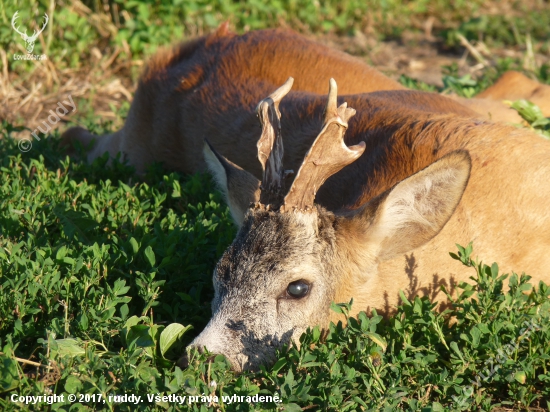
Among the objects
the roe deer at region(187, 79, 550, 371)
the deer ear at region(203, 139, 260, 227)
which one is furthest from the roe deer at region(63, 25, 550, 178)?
the roe deer at region(187, 79, 550, 371)

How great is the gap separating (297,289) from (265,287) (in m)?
0.15

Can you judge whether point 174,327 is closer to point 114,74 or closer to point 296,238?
point 296,238

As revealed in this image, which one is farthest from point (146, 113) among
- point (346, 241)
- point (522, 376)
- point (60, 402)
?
point (522, 376)

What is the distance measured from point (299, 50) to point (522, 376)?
371 cm

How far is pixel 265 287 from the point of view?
3.52m

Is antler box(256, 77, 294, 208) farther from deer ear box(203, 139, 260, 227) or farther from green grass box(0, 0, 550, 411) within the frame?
green grass box(0, 0, 550, 411)

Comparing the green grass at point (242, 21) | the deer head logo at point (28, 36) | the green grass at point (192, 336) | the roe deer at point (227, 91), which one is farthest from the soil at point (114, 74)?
the green grass at point (192, 336)

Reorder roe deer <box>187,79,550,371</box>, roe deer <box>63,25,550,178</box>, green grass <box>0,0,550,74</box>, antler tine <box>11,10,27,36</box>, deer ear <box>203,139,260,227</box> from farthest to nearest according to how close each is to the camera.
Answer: green grass <box>0,0,550,74</box>, antler tine <box>11,10,27,36</box>, roe deer <box>63,25,550,178</box>, deer ear <box>203,139,260,227</box>, roe deer <box>187,79,550,371</box>

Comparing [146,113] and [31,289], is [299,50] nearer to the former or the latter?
[146,113]

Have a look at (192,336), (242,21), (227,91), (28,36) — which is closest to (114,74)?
(28,36)

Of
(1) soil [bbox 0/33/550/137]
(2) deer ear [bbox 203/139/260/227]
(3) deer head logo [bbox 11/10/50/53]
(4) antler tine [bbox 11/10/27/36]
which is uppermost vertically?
(2) deer ear [bbox 203/139/260/227]

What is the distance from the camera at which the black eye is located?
3551 mm

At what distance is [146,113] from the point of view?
21.7ft

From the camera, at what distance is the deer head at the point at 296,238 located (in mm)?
3467
